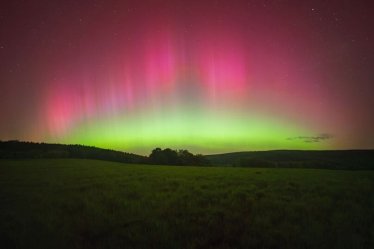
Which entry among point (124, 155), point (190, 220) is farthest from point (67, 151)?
point (190, 220)

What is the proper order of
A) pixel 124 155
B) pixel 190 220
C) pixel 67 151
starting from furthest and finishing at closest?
pixel 124 155
pixel 67 151
pixel 190 220

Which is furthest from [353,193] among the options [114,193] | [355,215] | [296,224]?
[114,193]

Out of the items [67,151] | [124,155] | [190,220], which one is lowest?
[190,220]

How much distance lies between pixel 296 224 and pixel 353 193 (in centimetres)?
881

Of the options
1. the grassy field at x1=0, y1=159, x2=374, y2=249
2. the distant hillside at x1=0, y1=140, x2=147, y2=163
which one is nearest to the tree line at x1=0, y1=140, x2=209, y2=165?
the distant hillside at x1=0, y1=140, x2=147, y2=163

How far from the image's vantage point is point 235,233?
9.78 m

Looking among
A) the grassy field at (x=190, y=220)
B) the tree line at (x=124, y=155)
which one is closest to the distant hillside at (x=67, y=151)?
the tree line at (x=124, y=155)

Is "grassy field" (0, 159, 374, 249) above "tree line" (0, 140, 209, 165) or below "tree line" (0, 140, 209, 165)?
below

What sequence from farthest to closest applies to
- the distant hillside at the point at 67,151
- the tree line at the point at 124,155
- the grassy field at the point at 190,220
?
the tree line at the point at 124,155 → the distant hillside at the point at 67,151 → the grassy field at the point at 190,220

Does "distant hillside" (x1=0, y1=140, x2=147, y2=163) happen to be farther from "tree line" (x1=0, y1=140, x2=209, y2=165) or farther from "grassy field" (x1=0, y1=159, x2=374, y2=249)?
"grassy field" (x1=0, y1=159, x2=374, y2=249)

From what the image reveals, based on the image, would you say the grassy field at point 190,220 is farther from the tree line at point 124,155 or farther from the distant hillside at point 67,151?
the tree line at point 124,155

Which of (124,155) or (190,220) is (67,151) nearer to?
(124,155)

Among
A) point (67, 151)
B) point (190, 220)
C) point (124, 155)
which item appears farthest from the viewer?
point (124, 155)

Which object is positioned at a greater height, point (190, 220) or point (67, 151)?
point (67, 151)
